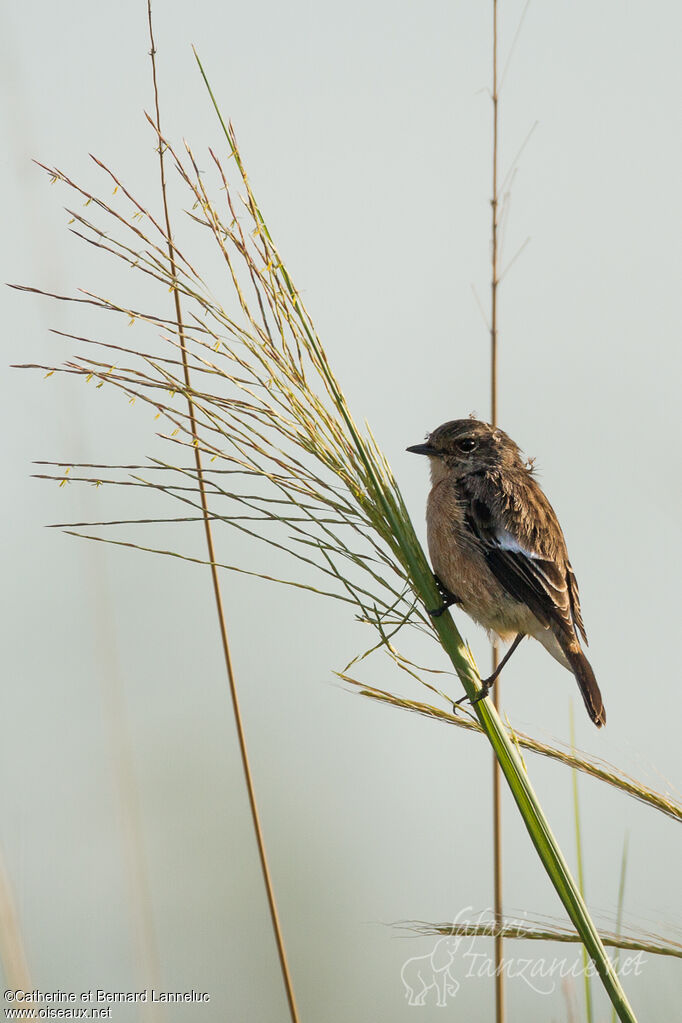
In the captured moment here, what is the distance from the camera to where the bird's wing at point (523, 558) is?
314cm

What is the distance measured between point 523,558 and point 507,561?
49 mm

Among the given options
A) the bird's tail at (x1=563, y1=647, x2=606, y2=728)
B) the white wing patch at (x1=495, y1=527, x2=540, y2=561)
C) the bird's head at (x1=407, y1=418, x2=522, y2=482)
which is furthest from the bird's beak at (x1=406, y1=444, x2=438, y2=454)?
the bird's tail at (x1=563, y1=647, x2=606, y2=728)

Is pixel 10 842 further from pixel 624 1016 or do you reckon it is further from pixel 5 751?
pixel 624 1016

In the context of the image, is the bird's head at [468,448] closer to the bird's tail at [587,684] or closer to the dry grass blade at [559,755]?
the bird's tail at [587,684]

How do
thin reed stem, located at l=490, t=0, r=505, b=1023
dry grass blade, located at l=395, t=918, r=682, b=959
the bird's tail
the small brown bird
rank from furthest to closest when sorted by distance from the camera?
the small brown bird → the bird's tail → thin reed stem, located at l=490, t=0, r=505, b=1023 → dry grass blade, located at l=395, t=918, r=682, b=959

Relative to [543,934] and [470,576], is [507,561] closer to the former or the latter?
[470,576]

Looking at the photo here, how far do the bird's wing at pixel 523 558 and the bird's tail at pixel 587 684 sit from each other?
0.09m

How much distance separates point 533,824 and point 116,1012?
5.27ft

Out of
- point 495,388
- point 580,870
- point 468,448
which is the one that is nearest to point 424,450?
point 468,448

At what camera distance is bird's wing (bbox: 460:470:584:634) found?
3.14 meters

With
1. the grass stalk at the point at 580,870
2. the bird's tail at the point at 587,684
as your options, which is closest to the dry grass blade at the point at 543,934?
the grass stalk at the point at 580,870

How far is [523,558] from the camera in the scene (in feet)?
10.5

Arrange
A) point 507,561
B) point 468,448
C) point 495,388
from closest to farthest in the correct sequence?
point 495,388 < point 507,561 < point 468,448

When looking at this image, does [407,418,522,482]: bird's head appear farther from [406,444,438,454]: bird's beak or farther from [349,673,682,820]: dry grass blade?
[349,673,682,820]: dry grass blade
